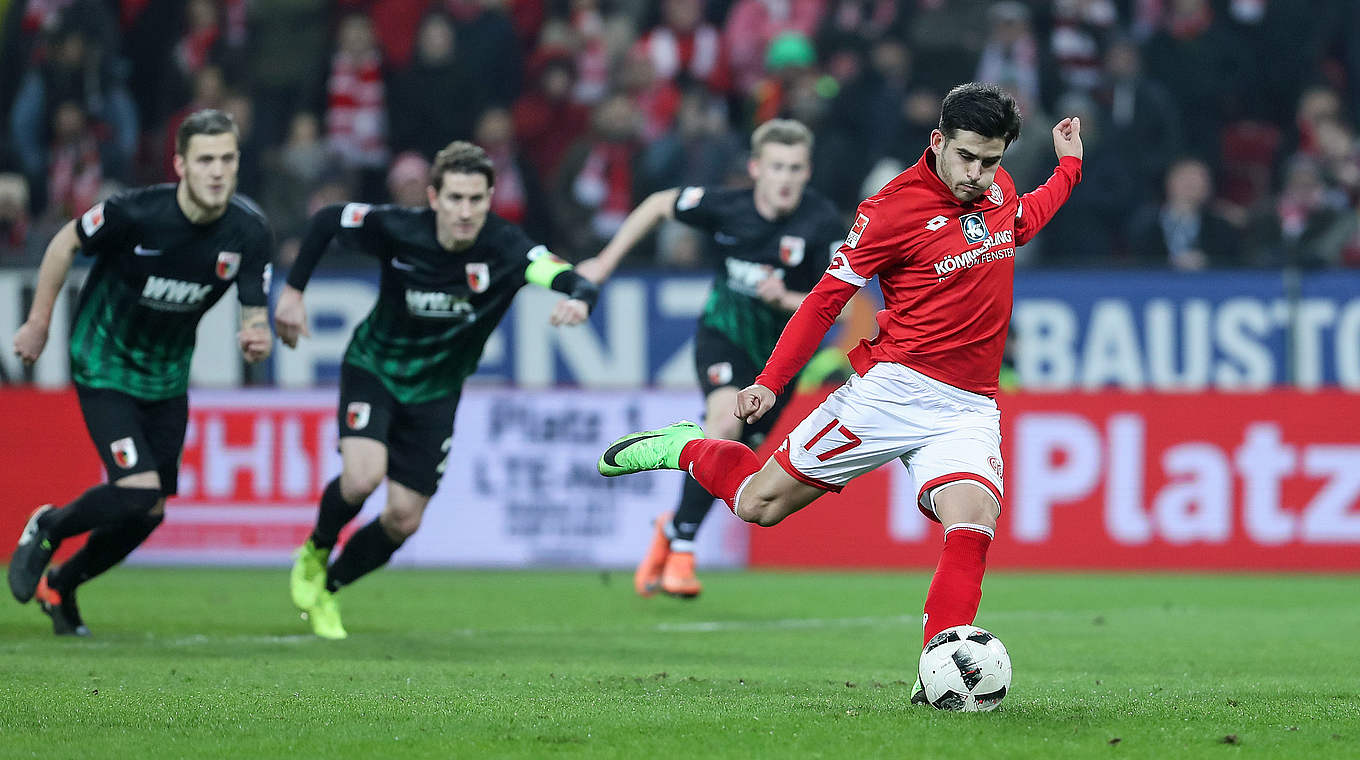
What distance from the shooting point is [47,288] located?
27.1ft

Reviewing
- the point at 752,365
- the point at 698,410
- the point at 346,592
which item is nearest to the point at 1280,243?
the point at 698,410

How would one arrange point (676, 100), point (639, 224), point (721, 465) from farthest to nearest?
point (676, 100) → point (639, 224) → point (721, 465)

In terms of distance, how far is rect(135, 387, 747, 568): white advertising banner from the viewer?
42.3ft

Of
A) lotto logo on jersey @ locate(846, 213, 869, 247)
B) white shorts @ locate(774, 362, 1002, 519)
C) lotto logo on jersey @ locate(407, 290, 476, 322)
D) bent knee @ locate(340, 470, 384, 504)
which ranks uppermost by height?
lotto logo on jersey @ locate(846, 213, 869, 247)

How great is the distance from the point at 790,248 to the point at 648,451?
121 inches

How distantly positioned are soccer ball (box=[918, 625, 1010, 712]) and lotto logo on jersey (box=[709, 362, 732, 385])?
4.23m

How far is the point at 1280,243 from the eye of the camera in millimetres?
14391

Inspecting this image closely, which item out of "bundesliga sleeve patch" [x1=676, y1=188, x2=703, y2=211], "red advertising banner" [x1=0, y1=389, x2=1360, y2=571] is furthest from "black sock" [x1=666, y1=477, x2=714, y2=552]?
"red advertising banner" [x1=0, y1=389, x2=1360, y2=571]

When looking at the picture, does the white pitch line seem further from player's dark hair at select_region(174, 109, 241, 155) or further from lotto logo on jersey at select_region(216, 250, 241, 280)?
player's dark hair at select_region(174, 109, 241, 155)

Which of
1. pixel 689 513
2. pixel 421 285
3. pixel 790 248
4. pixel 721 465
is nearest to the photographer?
pixel 721 465

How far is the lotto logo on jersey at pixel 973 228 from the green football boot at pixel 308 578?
4.04 m

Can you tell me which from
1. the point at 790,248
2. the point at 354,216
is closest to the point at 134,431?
the point at 354,216

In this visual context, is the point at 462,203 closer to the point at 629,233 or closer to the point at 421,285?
the point at 421,285

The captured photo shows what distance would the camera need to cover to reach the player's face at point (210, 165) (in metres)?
8.27
